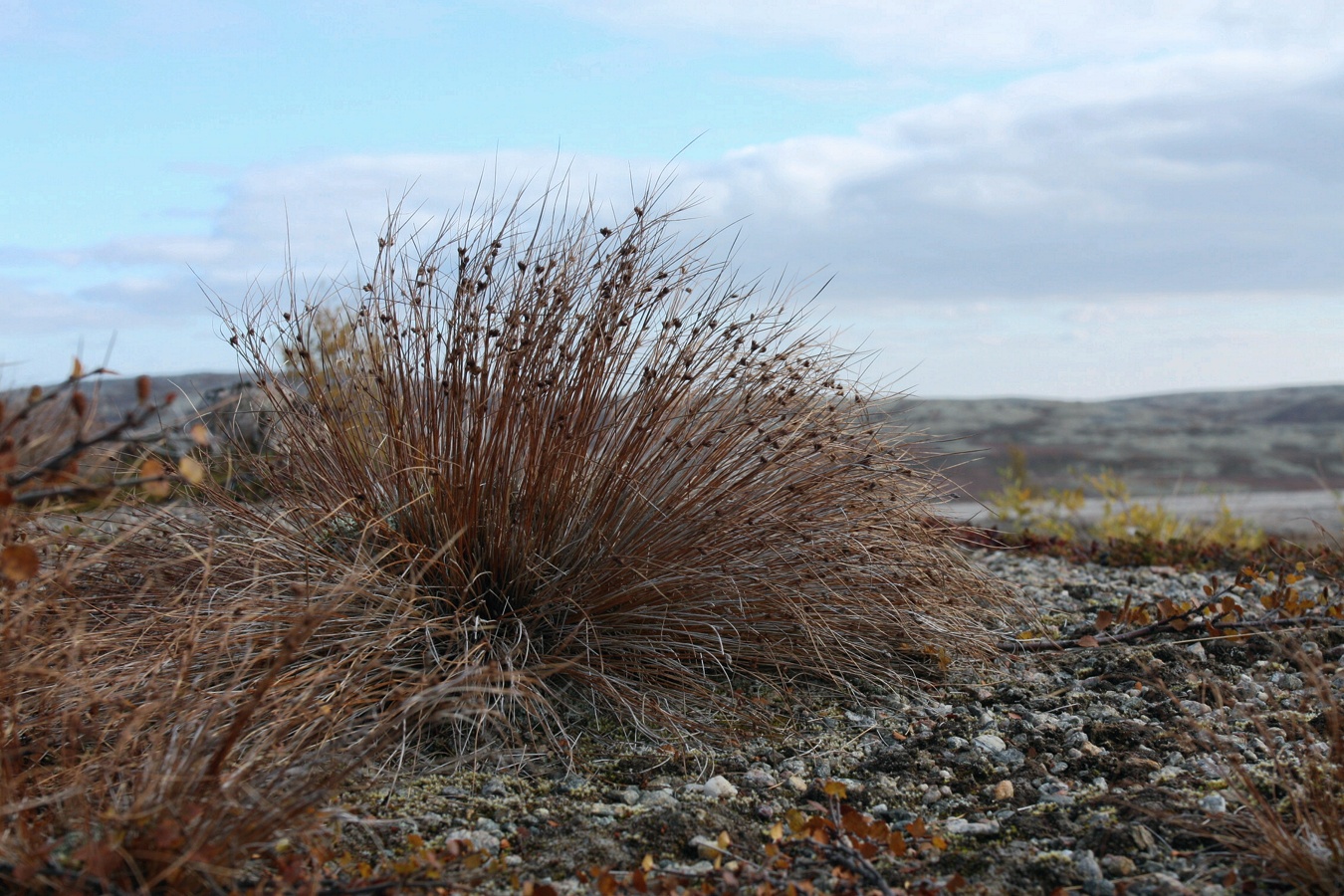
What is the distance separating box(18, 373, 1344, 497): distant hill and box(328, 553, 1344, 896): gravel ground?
13257 millimetres

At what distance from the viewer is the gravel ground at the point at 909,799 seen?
212 cm

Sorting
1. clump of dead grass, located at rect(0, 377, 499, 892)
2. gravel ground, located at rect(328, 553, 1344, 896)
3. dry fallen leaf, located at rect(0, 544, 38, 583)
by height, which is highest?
dry fallen leaf, located at rect(0, 544, 38, 583)

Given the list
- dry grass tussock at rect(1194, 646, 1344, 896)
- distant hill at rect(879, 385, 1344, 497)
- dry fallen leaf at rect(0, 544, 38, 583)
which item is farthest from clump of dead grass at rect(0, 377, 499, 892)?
distant hill at rect(879, 385, 1344, 497)

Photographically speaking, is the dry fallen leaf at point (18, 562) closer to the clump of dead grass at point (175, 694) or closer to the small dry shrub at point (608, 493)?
the clump of dead grass at point (175, 694)

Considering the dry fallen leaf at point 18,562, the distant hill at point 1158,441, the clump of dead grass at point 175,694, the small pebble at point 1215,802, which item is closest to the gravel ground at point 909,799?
the small pebble at point 1215,802

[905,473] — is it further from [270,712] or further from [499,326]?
[270,712]

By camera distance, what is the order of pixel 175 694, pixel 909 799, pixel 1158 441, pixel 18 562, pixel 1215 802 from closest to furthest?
pixel 18 562
pixel 175 694
pixel 1215 802
pixel 909 799
pixel 1158 441

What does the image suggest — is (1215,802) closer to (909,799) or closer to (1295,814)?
(1295,814)

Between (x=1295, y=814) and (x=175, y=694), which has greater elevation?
(x=175, y=694)

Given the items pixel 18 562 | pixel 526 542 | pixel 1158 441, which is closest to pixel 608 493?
pixel 526 542

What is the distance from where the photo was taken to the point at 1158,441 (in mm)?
20375

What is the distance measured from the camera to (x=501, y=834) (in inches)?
90.1

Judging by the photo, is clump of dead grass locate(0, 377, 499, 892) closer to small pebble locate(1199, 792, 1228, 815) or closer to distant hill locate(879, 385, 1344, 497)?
small pebble locate(1199, 792, 1228, 815)

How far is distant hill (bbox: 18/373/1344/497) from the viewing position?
58.6 feet
